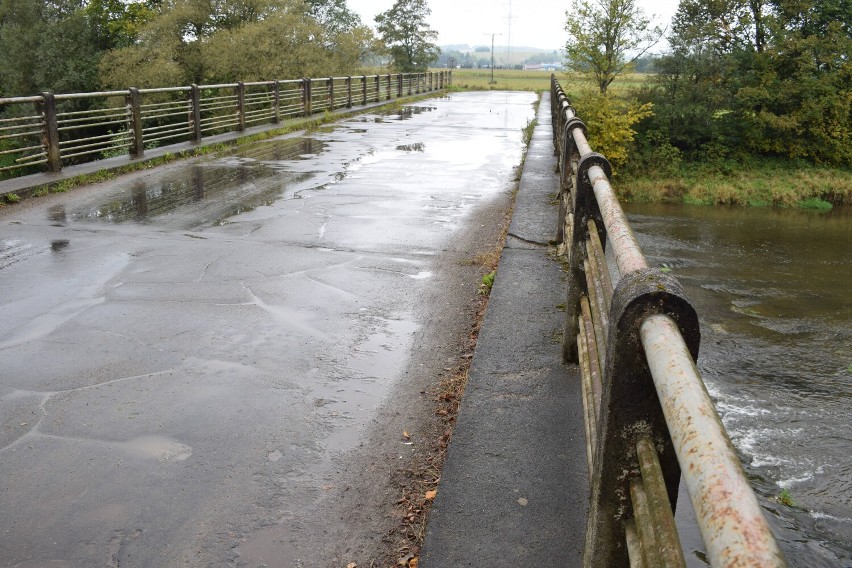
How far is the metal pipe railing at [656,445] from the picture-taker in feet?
3.71

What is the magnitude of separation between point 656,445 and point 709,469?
669mm

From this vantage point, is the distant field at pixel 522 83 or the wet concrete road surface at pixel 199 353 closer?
the wet concrete road surface at pixel 199 353

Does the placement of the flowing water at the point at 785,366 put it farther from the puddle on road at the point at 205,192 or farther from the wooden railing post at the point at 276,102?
the wooden railing post at the point at 276,102

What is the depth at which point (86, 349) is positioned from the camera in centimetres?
527

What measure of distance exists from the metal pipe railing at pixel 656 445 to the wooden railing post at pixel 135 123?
12.9 metres

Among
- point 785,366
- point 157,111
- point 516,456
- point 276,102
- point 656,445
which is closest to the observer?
point 656,445

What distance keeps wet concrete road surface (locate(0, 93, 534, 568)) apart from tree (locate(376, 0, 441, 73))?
59096 millimetres

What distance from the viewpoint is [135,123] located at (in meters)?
14.1

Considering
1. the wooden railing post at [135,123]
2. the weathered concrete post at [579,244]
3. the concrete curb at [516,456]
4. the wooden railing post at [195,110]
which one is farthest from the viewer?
the wooden railing post at [195,110]

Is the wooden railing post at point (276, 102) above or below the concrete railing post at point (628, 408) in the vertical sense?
above

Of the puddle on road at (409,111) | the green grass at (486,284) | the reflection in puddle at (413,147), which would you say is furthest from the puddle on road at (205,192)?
the puddle on road at (409,111)

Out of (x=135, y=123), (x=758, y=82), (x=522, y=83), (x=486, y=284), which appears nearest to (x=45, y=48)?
(x=135, y=123)

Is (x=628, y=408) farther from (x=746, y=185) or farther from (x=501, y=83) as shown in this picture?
(x=501, y=83)

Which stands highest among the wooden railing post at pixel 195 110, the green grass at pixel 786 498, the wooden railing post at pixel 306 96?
the wooden railing post at pixel 306 96
